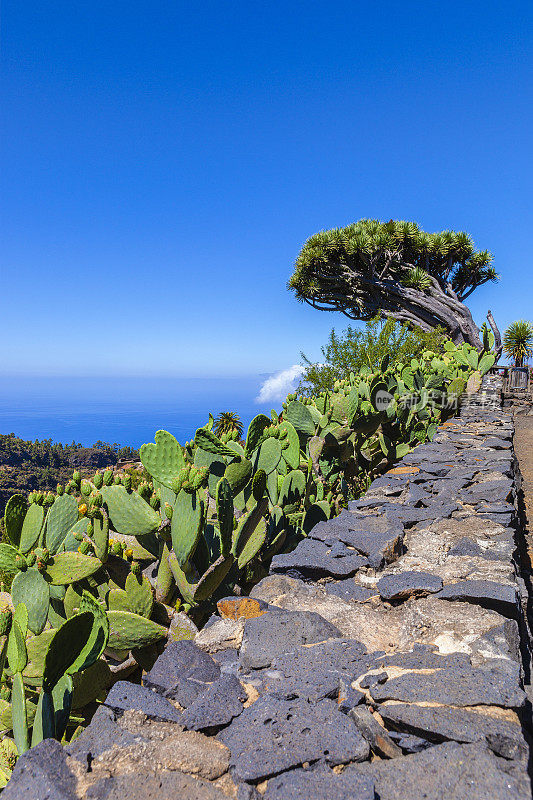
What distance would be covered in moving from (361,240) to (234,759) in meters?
25.0

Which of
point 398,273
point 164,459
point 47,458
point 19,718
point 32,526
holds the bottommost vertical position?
point 47,458

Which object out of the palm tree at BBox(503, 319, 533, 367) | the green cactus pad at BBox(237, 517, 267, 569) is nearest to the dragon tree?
the palm tree at BBox(503, 319, 533, 367)

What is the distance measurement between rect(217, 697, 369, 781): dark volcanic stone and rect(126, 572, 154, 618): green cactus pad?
Result: 87 centimetres

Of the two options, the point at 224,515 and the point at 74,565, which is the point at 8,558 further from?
the point at 224,515

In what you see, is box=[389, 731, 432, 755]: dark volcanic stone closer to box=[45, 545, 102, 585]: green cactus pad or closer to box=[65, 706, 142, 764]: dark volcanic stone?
box=[65, 706, 142, 764]: dark volcanic stone

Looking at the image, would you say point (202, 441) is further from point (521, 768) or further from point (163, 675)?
point (521, 768)

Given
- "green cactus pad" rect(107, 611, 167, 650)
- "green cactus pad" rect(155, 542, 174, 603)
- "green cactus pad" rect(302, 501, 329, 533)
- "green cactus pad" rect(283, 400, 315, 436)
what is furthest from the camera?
"green cactus pad" rect(283, 400, 315, 436)

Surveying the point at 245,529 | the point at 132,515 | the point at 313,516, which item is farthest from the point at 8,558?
the point at 313,516

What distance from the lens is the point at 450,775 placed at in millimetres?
1057

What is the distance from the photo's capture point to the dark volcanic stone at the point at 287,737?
1.15 meters

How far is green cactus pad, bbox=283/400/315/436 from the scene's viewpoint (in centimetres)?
401

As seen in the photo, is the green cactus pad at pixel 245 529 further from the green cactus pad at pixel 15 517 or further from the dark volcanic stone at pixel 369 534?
the green cactus pad at pixel 15 517

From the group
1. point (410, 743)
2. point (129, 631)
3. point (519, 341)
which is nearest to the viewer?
point (410, 743)

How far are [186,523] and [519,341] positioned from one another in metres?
24.4
